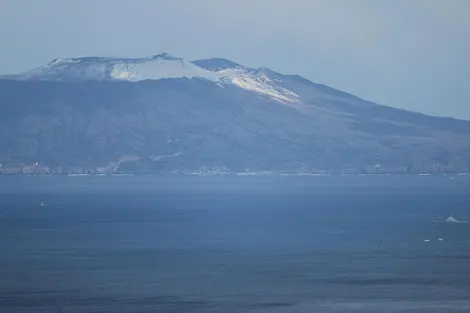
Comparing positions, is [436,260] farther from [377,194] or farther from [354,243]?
[377,194]

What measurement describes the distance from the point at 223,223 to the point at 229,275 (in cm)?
4329

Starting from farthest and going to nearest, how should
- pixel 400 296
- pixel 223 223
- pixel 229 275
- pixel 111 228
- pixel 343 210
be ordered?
pixel 343 210 → pixel 223 223 → pixel 111 228 → pixel 229 275 → pixel 400 296

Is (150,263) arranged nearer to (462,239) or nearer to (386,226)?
(462,239)

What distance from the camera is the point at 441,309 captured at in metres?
47.6

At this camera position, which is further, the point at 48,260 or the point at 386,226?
the point at 386,226

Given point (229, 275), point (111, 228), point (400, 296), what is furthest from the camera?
point (111, 228)

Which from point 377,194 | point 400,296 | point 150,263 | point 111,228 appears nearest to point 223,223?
point 111,228

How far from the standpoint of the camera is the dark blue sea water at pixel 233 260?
49875mm

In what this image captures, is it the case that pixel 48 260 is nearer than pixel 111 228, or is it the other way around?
pixel 48 260

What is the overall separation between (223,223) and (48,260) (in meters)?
37.8

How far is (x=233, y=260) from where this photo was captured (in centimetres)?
6719

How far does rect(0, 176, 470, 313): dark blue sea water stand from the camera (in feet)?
164

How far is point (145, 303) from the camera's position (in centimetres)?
4897

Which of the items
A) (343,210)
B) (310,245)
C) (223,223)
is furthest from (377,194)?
(310,245)
